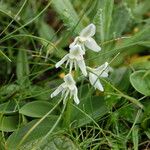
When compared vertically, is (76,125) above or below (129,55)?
below

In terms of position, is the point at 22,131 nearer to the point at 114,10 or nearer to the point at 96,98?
the point at 96,98

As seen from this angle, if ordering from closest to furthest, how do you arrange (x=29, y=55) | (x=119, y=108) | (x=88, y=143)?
(x=88, y=143), (x=119, y=108), (x=29, y=55)

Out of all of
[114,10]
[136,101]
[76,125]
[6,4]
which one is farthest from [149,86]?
[6,4]

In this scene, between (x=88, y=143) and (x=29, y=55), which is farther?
(x=29, y=55)

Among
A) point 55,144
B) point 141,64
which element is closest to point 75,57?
point 55,144

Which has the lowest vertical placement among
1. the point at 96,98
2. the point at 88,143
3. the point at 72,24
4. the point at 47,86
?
the point at 88,143

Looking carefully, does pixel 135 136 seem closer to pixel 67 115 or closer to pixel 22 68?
pixel 67 115
